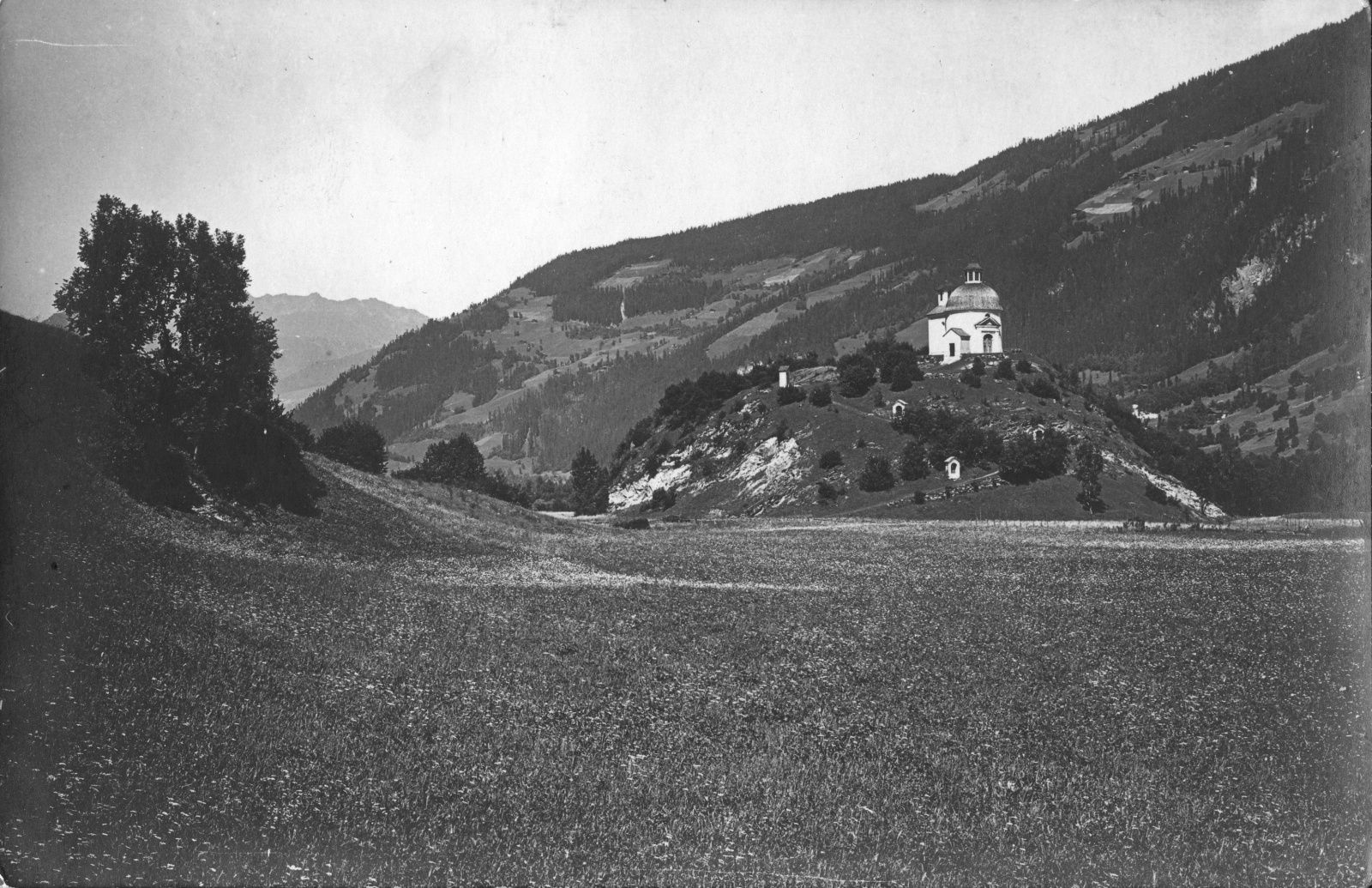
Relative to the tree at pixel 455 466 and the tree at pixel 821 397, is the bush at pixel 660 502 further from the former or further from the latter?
the tree at pixel 821 397

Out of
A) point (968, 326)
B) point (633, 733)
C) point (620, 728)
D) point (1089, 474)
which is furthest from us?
point (968, 326)

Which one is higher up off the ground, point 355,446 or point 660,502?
point 355,446

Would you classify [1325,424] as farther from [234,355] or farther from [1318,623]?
[234,355]

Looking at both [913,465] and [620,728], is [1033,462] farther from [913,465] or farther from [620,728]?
[620,728]

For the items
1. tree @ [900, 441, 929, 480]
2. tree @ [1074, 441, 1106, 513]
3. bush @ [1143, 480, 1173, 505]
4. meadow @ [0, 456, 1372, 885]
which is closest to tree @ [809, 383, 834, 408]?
tree @ [900, 441, 929, 480]

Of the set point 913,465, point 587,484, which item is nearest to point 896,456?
point 913,465

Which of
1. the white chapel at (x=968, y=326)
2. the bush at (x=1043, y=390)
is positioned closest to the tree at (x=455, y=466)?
the bush at (x=1043, y=390)

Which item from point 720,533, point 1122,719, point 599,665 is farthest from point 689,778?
point 720,533
